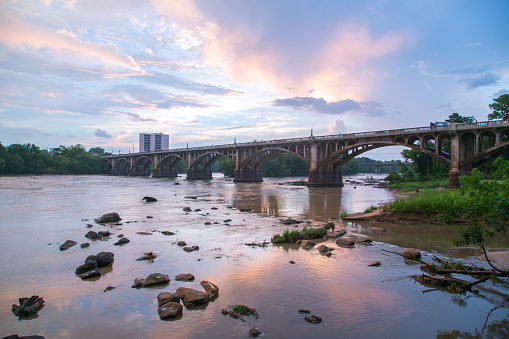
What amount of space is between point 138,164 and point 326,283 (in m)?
128

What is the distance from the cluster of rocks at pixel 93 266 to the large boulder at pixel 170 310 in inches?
140

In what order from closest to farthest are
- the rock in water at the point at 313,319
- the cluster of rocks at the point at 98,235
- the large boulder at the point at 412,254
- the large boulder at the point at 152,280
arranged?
1. the rock in water at the point at 313,319
2. the large boulder at the point at 152,280
3. the large boulder at the point at 412,254
4. the cluster of rocks at the point at 98,235

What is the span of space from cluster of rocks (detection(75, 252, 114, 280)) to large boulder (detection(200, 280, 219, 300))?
351cm

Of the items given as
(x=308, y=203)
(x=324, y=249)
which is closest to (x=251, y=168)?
(x=308, y=203)

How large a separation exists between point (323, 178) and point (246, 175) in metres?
25.0

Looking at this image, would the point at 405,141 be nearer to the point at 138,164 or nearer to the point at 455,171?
the point at 455,171

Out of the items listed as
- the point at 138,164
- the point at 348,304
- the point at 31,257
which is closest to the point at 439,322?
the point at 348,304

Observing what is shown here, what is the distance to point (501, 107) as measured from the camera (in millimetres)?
51281

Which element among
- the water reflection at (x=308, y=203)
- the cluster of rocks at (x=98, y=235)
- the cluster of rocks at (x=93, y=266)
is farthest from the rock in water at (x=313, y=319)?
the water reflection at (x=308, y=203)

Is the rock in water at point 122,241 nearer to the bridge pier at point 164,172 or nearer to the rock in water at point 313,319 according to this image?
the rock in water at point 313,319

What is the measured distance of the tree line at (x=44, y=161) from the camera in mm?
91250

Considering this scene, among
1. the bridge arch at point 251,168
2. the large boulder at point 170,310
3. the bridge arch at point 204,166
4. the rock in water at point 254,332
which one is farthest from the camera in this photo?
the bridge arch at point 204,166

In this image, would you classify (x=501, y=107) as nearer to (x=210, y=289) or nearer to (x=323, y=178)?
(x=323, y=178)

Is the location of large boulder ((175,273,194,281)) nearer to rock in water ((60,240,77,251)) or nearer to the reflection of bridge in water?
rock in water ((60,240,77,251))
